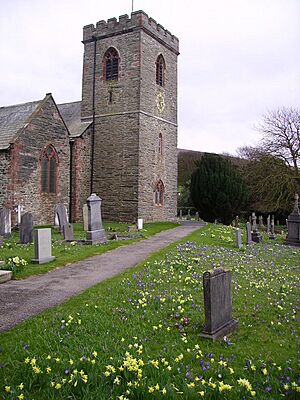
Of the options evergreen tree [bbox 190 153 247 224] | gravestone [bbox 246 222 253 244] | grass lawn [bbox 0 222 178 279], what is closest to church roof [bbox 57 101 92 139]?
evergreen tree [bbox 190 153 247 224]

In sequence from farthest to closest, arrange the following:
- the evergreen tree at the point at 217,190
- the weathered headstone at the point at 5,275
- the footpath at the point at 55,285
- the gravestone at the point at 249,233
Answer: the evergreen tree at the point at 217,190
the gravestone at the point at 249,233
the weathered headstone at the point at 5,275
the footpath at the point at 55,285

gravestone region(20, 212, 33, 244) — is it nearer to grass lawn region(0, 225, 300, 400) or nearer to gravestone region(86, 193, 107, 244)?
gravestone region(86, 193, 107, 244)

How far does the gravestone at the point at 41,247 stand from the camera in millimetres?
10039

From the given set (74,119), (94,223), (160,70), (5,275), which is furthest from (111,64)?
(5,275)

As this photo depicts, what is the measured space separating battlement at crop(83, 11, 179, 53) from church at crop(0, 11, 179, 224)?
2.5 inches

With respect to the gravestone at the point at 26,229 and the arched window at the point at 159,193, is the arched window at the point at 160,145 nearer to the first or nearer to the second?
the arched window at the point at 159,193

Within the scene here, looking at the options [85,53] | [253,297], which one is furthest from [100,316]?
[85,53]

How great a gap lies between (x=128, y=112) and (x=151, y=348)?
2215 cm

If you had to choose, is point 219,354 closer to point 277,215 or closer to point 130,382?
point 130,382

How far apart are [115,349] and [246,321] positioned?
232 cm

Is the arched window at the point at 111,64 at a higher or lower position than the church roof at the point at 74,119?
higher

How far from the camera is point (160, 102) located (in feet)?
89.4

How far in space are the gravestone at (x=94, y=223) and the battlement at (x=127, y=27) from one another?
15.4m

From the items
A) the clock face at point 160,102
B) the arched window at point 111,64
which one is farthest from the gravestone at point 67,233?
the clock face at point 160,102
